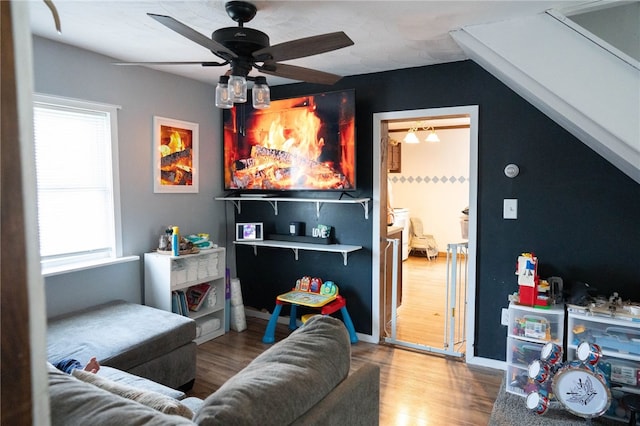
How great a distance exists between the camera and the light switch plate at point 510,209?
3.12 m

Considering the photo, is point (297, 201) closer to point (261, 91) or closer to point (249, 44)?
point (261, 91)

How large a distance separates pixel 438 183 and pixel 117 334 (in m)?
→ 6.43

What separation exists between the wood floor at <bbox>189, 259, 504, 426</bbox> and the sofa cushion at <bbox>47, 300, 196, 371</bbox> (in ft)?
1.62

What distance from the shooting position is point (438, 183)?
25.3 feet

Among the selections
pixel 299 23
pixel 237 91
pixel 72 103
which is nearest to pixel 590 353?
pixel 237 91

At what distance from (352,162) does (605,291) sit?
217cm

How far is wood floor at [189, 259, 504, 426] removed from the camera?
2590mm

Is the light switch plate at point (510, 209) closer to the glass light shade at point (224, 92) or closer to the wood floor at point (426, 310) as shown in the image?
the wood floor at point (426, 310)

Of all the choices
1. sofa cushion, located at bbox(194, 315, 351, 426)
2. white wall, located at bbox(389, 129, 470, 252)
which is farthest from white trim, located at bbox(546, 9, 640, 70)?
white wall, located at bbox(389, 129, 470, 252)

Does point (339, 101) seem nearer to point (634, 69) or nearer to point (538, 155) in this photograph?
point (538, 155)

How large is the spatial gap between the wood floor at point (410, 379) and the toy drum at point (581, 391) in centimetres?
48

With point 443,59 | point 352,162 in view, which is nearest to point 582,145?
point 443,59

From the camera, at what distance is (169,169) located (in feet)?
12.3

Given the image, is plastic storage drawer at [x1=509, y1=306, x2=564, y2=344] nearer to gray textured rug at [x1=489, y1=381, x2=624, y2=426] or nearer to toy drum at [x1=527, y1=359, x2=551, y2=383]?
toy drum at [x1=527, y1=359, x2=551, y2=383]
